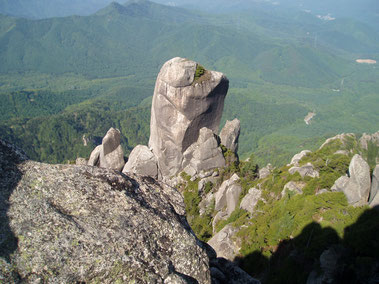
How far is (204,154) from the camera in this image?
97.7ft

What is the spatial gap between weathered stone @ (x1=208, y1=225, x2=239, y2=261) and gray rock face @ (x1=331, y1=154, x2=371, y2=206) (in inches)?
327

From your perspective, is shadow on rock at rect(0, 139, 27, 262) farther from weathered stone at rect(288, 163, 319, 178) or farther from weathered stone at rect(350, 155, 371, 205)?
weathered stone at rect(288, 163, 319, 178)

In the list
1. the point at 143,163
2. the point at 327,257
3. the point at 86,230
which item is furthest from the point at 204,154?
the point at 86,230

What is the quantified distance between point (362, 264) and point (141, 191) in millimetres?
8917

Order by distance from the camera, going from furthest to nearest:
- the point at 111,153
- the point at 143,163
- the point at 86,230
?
1. the point at 111,153
2. the point at 143,163
3. the point at 86,230

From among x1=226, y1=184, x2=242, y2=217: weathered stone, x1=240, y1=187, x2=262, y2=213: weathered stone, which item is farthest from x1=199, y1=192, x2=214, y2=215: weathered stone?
x1=240, y1=187, x2=262, y2=213: weathered stone

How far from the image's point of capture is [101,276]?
6.27 metres

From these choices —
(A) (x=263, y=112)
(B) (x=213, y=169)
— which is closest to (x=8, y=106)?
(A) (x=263, y=112)

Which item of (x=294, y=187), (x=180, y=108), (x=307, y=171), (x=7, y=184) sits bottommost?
(x=294, y=187)

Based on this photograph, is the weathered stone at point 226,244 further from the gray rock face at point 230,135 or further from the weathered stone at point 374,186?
the gray rock face at point 230,135

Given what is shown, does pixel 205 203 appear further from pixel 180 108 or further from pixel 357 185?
pixel 357 185

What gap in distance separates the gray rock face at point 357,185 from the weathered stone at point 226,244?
27.2 ft

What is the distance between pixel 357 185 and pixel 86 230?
51.9 feet

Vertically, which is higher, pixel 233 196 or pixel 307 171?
pixel 307 171
